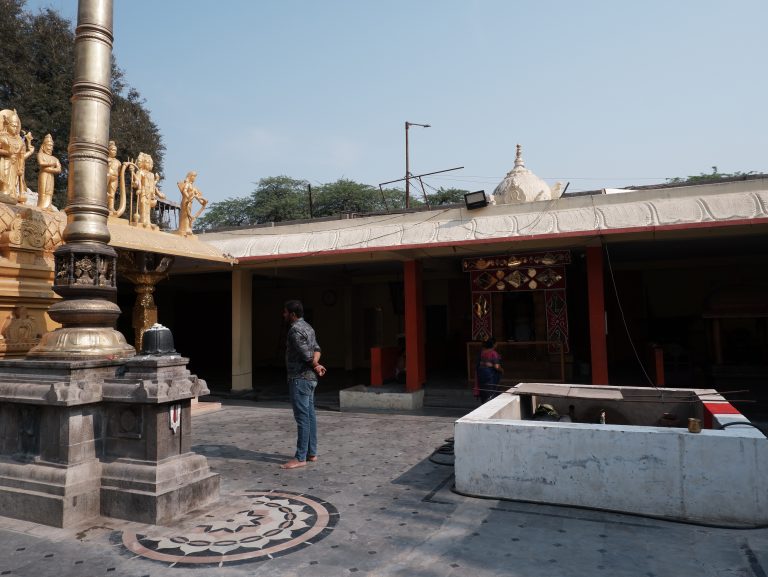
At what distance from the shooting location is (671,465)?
4223 mm

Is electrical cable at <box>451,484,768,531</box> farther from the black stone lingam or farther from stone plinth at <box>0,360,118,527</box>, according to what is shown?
stone plinth at <box>0,360,118,527</box>

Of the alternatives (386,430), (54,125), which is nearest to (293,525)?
(386,430)

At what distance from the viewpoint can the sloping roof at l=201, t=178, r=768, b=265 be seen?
8125mm

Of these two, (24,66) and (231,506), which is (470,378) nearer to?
(231,506)

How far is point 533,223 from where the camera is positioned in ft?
30.7

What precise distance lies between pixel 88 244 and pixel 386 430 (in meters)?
5.30

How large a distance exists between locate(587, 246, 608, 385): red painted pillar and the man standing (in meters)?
5.89

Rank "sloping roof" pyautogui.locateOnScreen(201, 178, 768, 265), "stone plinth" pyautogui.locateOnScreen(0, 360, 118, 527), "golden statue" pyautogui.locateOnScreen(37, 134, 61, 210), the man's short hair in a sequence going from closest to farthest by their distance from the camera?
"stone plinth" pyautogui.locateOnScreen(0, 360, 118, 527) < the man's short hair < "golden statue" pyautogui.locateOnScreen(37, 134, 61, 210) < "sloping roof" pyautogui.locateOnScreen(201, 178, 768, 265)

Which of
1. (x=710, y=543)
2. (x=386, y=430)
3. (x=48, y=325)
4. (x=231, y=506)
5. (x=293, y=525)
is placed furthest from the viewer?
(x=386, y=430)

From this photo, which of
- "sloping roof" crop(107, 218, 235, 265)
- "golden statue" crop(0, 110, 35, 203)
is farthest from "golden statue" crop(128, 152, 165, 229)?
"golden statue" crop(0, 110, 35, 203)

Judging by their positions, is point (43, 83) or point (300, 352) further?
point (43, 83)

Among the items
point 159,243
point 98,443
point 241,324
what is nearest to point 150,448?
point 98,443

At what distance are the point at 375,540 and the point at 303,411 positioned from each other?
229cm

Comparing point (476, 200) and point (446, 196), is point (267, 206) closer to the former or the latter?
point (446, 196)
